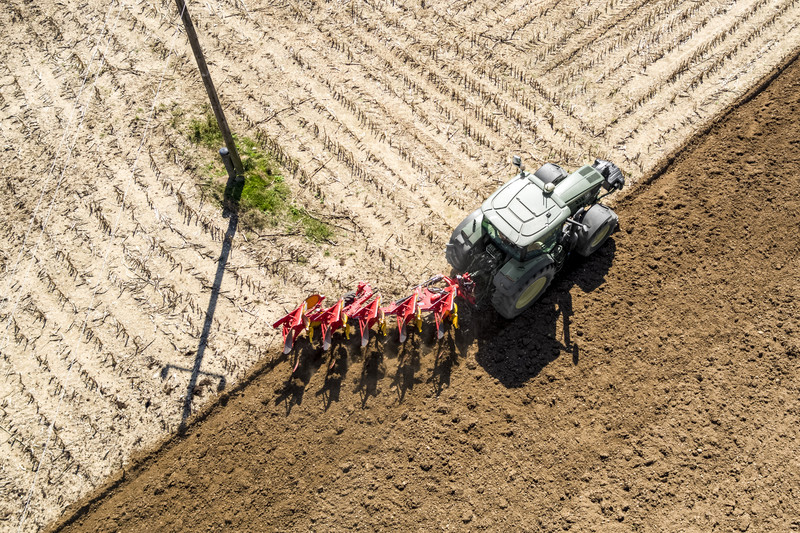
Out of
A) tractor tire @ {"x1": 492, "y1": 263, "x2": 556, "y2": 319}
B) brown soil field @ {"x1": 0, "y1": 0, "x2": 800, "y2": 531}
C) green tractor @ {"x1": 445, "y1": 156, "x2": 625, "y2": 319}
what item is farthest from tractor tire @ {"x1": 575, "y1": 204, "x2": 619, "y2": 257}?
tractor tire @ {"x1": 492, "y1": 263, "x2": 556, "y2": 319}

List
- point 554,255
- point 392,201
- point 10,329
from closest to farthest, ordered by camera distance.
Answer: point 554,255 < point 10,329 < point 392,201

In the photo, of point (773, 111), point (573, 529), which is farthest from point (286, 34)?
point (573, 529)

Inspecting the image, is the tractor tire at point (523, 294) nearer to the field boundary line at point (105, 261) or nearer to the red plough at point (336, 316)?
the red plough at point (336, 316)

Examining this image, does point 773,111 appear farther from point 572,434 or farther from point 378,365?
point 378,365

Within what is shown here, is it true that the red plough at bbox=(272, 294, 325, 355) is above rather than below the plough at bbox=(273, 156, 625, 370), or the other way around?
below

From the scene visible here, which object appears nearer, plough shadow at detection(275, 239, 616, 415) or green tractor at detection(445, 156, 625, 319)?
green tractor at detection(445, 156, 625, 319)

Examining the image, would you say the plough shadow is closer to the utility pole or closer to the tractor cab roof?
the tractor cab roof
